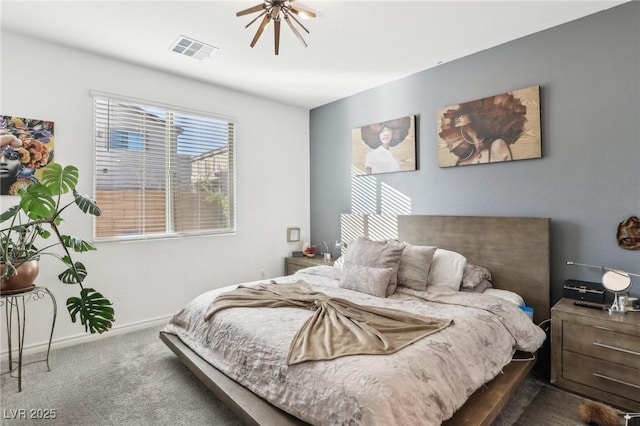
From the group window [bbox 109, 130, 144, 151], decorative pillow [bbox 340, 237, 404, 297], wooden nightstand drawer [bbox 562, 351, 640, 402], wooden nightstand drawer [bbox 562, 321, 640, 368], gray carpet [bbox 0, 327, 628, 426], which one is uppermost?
window [bbox 109, 130, 144, 151]

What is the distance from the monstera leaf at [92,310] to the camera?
2318 millimetres

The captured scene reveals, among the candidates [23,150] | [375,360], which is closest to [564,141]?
[375,360]

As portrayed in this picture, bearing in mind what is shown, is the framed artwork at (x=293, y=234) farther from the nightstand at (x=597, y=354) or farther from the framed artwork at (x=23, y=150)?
the nightstand at (x=597, y=354)

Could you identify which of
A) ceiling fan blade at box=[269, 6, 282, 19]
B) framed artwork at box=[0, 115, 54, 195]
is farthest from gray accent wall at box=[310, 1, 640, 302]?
framed artwork at box=[0, 115, 54, 195]

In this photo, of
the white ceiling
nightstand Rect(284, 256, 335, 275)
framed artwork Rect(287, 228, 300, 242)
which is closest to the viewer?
the white ceiling

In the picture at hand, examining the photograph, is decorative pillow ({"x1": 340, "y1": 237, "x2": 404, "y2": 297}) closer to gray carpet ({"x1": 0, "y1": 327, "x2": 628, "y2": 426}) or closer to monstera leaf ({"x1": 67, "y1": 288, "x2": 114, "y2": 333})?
gray carpet ({"x1": 0, "y1": 327, "x2": 628, "y2": 426})

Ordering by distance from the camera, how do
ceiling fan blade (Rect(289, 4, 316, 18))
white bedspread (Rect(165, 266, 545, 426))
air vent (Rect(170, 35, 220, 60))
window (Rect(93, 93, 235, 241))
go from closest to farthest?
white bedspread (Rect(165, 266, 545, 426)), ceiling fan blade (Rect(289, 4, 316, 18)), air vent (Rect(170, 35, 220, 60)), window (Rect(93, 93, 235, 241))

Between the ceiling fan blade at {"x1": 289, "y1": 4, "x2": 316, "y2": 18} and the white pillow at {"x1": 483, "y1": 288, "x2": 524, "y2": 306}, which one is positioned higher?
the ceiling fan blade at {"x1": 289, "y1": 4, "x2": 316, "y2": 18}

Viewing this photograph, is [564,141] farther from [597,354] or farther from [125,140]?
[125,140]

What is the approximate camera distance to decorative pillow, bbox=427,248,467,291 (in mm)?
2684

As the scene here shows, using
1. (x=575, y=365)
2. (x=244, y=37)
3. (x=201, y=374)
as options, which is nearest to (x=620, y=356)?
(x=575, y=365)

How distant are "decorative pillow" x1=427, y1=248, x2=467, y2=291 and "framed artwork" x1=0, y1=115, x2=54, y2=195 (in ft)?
11.4

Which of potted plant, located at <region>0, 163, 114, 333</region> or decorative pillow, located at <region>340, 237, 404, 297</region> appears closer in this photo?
potted plant, located at <region>0, 163, 114, 333</region>

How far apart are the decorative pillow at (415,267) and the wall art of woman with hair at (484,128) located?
104 cm
